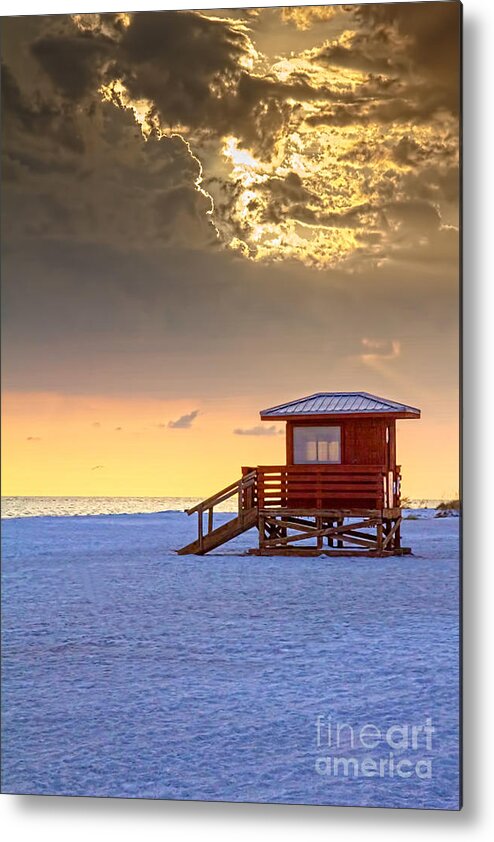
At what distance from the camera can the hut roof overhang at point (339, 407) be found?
5961 mm

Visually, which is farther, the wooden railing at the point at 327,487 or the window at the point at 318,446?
the window at the point at 318,446

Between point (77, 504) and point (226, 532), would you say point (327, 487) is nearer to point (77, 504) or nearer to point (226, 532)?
point (226, 532)

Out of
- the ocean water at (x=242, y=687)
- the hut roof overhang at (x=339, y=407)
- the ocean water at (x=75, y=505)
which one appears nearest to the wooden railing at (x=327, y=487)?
the hut roof overhang at (x=339, y=407)

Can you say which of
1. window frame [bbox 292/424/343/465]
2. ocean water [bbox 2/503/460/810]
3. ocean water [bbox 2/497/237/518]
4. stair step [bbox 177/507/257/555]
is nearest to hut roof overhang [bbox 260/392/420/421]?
Answer: window frame [bbox 292/424/343/465]

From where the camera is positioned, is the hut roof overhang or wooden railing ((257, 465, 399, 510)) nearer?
the hut roof overhang

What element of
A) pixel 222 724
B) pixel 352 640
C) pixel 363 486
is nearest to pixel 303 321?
pixel 352 640

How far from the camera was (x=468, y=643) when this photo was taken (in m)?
4.42

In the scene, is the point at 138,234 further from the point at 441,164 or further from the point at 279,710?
the point at 279,710

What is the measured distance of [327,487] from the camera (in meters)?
9.23

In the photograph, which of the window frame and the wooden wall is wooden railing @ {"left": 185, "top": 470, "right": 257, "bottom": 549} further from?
the window frame

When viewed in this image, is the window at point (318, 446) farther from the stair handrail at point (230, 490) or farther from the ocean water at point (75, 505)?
the ocean water at point (75, 505)

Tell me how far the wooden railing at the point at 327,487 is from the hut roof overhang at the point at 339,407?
0.66 meters

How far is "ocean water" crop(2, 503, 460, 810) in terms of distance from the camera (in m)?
4.55

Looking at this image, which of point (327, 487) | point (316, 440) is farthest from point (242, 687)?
point (327, 487)
